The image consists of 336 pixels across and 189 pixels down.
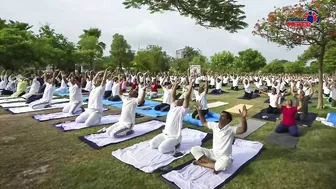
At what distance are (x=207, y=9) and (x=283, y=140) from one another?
432cm

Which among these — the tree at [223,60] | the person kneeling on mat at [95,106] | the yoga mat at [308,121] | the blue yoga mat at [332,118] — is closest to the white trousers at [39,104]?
the person kneeling on mat at [95,106]

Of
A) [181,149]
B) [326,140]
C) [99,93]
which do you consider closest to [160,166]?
[181,149]

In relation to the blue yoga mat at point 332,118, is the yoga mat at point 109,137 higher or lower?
higher

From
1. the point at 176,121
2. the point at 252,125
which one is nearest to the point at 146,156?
the point at 176,121

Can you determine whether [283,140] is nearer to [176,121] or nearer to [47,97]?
[176,121]

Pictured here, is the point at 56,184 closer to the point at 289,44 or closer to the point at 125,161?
the point at 125,161

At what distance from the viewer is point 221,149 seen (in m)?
4.93

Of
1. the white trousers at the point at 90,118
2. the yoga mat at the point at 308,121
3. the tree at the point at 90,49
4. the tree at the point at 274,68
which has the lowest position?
the yoga mat at the point at 308,121

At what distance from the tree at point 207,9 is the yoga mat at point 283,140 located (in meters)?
3.35

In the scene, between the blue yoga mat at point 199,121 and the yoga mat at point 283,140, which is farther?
the blue yoga mat at point 199,121

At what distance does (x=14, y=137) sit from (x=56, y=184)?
3.69 meters

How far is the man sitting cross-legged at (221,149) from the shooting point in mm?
4742

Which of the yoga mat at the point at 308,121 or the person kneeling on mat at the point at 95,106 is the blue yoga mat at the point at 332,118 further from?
the person kneeling on mat at the point at 95,106

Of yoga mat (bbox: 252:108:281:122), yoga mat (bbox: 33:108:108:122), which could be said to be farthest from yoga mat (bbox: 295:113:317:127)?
yoga mat (bbox: 33:108:108:122)
